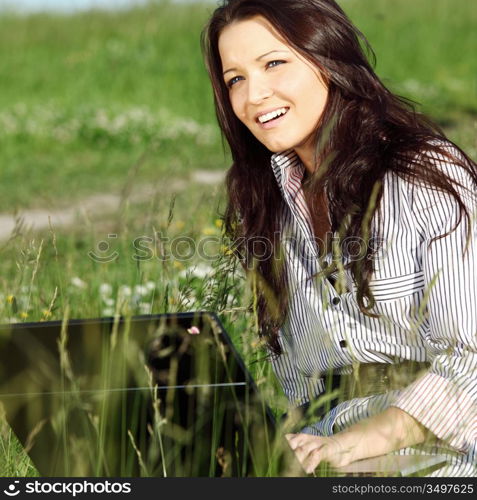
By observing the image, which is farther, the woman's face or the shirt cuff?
the woman's face

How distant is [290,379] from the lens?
104 inches

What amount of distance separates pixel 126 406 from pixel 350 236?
0.71m

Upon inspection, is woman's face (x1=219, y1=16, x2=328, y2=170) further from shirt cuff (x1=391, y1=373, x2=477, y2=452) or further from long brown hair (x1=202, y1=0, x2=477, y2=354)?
shirt cuff (x1=391, y1=373, x2=477, y2=452)

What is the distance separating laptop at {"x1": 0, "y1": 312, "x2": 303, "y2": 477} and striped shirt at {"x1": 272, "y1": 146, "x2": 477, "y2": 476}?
0.18 meters

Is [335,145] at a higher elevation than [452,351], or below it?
higher

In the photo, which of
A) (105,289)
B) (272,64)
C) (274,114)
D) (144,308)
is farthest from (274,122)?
(105,289)

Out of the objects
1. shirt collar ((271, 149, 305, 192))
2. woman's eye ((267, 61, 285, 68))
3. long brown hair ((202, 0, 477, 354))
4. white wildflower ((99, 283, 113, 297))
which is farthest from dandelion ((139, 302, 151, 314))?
woman's eye ((267, 61, 285, 68))

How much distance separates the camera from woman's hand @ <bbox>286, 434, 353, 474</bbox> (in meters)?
1.96

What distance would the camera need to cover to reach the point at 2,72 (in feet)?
43.5

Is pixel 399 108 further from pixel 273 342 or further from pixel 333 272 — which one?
pixel 273 342

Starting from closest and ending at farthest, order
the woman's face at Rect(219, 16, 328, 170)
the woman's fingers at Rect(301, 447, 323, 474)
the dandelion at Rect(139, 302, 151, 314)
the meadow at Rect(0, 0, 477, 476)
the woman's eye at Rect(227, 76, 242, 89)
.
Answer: the woman's fingers at Rect(301, 447, 323, 474), the woman's face at Rect(219, 16, 328, 170), the woman's eye at Rect(227, 76, 242, 89), the dandelion at Rect(139, 302, 151, 314), the meadow at Rect(0, 0, 477, 476)

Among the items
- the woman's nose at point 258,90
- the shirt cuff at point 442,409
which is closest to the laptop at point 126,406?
the shirt cuff at point 442,409

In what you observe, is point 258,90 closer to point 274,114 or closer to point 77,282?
point 274,114

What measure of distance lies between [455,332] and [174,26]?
41.2 ft
